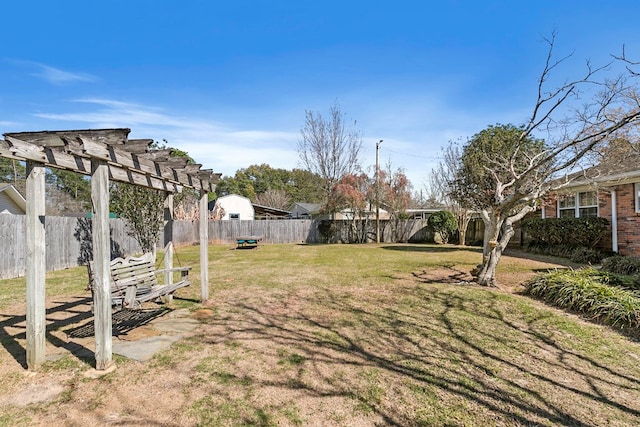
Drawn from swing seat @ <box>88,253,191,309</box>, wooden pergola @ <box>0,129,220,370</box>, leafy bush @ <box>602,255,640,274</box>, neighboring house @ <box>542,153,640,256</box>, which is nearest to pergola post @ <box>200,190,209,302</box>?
swing seat @ <box>88,253,191,309</box>

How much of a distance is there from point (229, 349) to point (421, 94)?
35.6 feet

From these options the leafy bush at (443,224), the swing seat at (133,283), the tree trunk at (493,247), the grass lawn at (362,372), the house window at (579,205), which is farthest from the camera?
the leafy bush at (443,224)

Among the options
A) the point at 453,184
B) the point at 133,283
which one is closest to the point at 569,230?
the point at 453,184

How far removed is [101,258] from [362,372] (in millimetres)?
2746

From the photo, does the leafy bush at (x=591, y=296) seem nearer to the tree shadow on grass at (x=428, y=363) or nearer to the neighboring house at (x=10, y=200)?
the tree shadow on grass at (x=428, y=363)

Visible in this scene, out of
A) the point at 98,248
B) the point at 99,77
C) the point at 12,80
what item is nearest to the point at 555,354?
the point at 98,248

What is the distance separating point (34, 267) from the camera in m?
3.12

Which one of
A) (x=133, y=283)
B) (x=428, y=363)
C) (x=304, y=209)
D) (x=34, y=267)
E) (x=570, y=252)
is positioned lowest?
(x=428, y=363)

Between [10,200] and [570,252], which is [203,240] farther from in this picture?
[10,200]

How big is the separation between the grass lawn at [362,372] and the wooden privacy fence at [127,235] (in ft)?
13.2

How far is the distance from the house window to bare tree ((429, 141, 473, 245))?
11.9 ft

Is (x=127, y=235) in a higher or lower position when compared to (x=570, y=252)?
higher

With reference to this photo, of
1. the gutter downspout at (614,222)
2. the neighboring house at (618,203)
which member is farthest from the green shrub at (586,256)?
the neighboring house at (618,203)

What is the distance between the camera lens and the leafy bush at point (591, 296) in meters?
4.44
